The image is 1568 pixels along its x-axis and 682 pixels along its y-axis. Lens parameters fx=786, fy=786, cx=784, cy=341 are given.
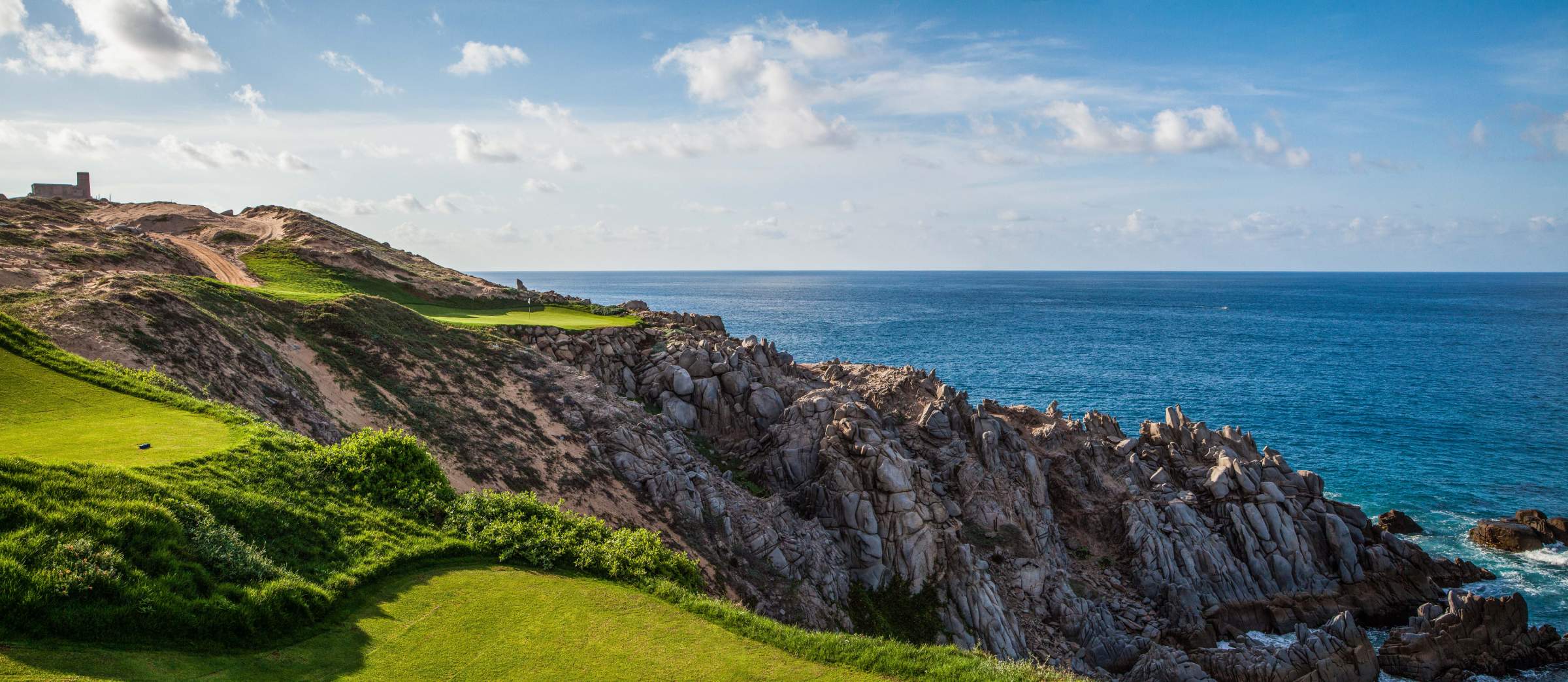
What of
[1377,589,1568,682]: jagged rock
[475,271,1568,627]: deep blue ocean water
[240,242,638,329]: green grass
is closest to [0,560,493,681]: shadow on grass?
[240,242,638,329]: green grass

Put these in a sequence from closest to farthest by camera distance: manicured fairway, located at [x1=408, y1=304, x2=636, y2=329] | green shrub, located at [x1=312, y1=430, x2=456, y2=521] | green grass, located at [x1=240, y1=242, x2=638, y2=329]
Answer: green shrub, located at [x1=312, y1=430, x2=456, y2=521]
manicured fairway, located at [x1=408, y1=304, x2=636, y2=329]
green grass, located at [x1=240, y1=242, x2=638, y2=329]

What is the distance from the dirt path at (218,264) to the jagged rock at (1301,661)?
43.2m

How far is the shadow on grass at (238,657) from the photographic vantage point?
353 inches

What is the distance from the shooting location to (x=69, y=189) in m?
60.4

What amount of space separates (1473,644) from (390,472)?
35645 millimetres

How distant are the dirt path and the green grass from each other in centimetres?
77

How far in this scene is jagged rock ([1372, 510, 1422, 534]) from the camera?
40375 millimetres

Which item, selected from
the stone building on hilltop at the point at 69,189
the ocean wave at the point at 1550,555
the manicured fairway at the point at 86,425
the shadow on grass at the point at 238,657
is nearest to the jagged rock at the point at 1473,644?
the ocean wave at the point at 1550,555

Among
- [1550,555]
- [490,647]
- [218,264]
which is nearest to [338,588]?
[490,647]

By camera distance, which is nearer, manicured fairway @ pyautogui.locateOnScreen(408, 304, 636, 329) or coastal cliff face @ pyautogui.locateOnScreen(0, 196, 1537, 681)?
coastal cliff face @ pyautogui.locateOnScreen(0, 196, 1537, 681)

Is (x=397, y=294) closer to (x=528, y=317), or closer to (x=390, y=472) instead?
(x=528, y=317)

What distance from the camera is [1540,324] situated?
13688 cm

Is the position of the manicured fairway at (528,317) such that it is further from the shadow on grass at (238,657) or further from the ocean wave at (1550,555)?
the ocean wave at (1550,555)

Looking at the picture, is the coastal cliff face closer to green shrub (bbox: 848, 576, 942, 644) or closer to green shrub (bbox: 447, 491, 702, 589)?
green shrub (bbox: 848, 576, 942, 644)
